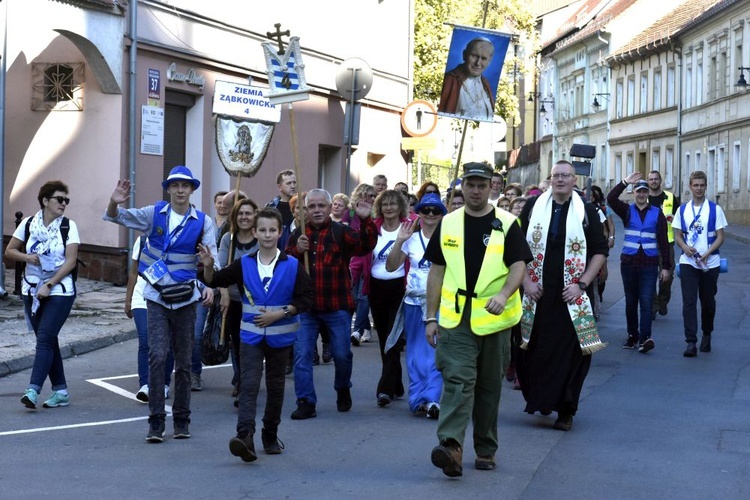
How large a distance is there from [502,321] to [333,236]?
2575 mm

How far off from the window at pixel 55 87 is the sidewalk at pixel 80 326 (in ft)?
8.35

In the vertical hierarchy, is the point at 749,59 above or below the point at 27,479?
above

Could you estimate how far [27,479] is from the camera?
739cm

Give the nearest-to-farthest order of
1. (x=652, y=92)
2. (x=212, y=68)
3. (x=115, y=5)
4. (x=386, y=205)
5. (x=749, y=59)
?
1. (x=386, y=205)
2. (x=115, y=5)
3. (x=212, y=68)
4. (x=749, y=59)
5. (x=652, y=92)

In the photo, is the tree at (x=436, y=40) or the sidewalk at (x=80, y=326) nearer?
the sidewalk at (x=80, y=326)

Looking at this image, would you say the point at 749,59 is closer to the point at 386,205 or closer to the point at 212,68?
the point at 212,68

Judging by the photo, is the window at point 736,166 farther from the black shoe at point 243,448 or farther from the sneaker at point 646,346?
the black shoe at point 243,448

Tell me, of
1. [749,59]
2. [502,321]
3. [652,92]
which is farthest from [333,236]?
[652,92]

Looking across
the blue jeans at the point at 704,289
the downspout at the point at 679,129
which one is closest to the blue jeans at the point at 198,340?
the blue jeans at the point at 704,289

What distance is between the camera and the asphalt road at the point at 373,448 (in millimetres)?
7258

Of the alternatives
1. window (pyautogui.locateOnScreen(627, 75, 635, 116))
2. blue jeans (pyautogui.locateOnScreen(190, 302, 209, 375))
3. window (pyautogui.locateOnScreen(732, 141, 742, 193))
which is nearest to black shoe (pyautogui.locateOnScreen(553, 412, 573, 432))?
blue jeans (pyautogui.locateOnScreen(190, 302, 209, 375))

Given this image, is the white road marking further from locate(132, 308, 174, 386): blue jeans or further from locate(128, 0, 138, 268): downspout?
locate(128, 0, 138, 268): downspout

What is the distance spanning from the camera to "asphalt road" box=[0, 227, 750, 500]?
7.26 metres

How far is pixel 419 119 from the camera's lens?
23.3 m
